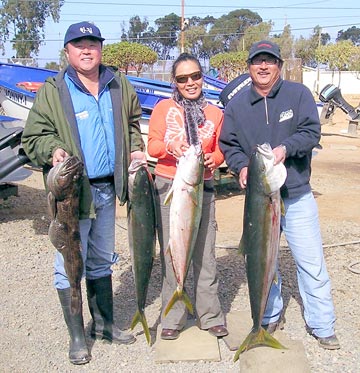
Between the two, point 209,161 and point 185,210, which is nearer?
point 185,210

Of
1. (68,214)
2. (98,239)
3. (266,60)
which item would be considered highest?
(266,60)

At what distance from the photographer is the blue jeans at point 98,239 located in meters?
4.01

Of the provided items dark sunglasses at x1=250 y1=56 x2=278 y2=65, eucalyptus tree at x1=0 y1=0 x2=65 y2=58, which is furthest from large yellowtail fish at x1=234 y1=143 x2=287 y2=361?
eucalyptus tree at x1=0 y1=0 x2=65 y2=58

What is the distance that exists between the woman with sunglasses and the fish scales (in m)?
0.62

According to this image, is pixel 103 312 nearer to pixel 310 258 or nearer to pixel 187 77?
pixel 310 258

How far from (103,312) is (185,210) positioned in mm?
1153

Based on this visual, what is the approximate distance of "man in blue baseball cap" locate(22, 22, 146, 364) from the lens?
3.78m

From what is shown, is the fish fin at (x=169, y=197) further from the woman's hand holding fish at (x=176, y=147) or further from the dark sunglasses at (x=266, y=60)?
the dark sunglasses at (x=266, y=60)

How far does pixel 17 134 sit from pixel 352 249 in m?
4.48

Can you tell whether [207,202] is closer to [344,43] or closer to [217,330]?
[217,330]

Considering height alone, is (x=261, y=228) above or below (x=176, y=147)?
below

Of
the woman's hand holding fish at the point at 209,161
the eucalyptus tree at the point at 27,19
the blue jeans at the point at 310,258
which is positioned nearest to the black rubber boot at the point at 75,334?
the woman's hand holding fish at the point at 209,161

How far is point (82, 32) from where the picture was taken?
3.74m

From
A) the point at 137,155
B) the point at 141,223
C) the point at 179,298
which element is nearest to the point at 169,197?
the point at 141,223
